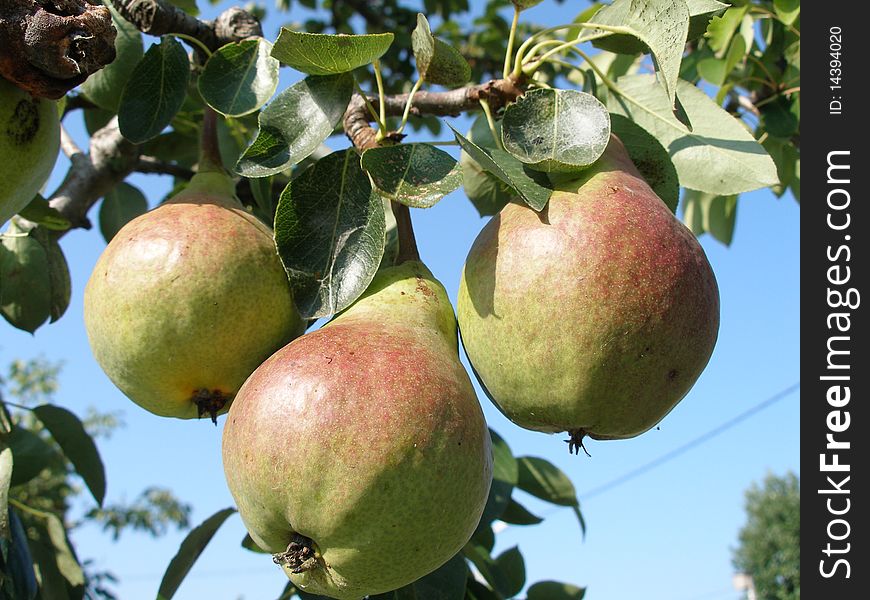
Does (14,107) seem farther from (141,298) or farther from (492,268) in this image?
(492,268)

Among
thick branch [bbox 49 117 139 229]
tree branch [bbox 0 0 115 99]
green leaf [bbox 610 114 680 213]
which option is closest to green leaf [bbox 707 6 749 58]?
green leaf [bbox 610 114 680 213]

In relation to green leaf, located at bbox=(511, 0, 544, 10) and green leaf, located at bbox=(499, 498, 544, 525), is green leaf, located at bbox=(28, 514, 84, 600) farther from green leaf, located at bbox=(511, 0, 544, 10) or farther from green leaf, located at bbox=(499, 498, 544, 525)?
green leaf, located at bbox=(511, 0, 544, 10)

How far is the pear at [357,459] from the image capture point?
3.53 feet

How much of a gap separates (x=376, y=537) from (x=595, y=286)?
434mm

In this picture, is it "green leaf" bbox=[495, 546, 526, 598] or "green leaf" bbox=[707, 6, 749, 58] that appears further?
"green leaf" bbox=[707, 6, 749, 58]

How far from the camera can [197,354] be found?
4.33 ft

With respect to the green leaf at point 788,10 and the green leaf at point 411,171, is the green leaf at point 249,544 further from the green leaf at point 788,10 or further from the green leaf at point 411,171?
the green leaf at point 788,10

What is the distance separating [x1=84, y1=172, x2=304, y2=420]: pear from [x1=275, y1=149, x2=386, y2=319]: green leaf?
7 cm

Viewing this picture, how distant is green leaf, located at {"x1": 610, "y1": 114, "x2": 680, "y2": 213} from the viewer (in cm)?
155

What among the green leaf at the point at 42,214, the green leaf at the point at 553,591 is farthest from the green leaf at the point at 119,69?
the green leaf at the point at 553,591

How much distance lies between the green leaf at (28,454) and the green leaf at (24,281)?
0.33m

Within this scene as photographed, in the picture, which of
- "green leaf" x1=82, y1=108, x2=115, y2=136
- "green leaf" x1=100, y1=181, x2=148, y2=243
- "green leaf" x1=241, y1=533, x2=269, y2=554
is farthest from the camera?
"green leaf" x1=100, y1=181, x2=148, y2=243
